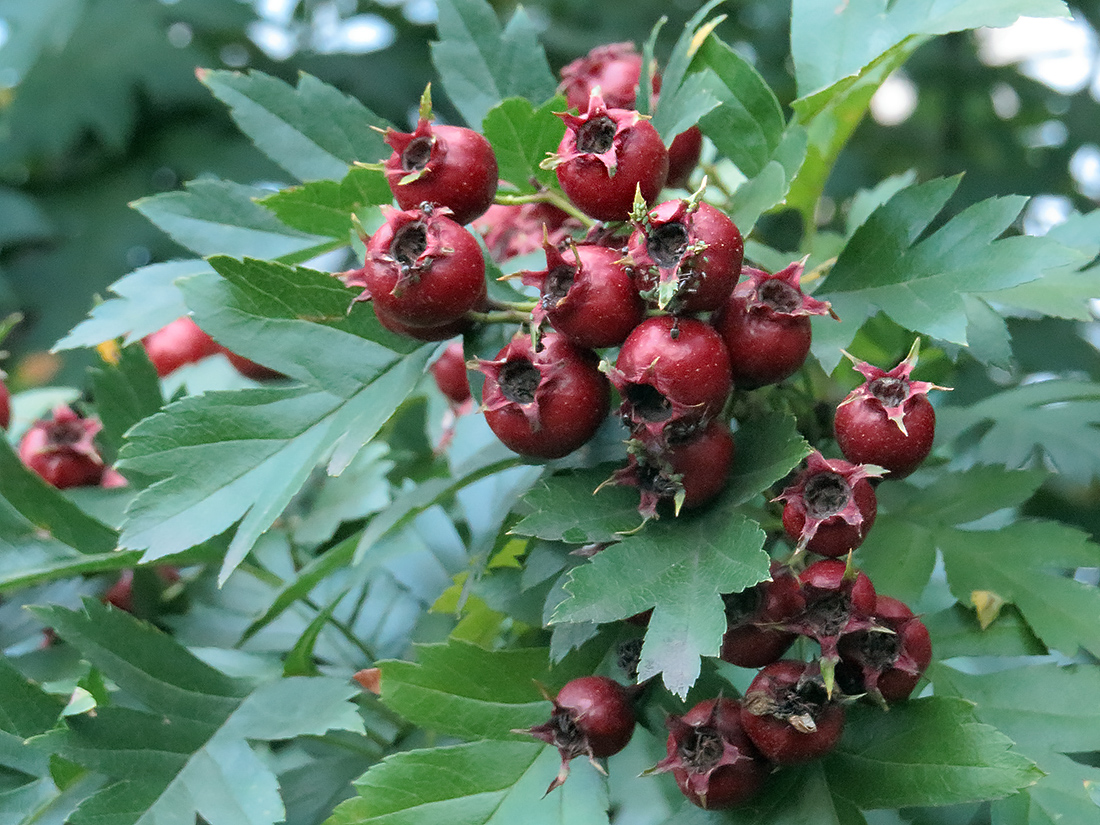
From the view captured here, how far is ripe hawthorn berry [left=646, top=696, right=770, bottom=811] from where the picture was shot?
1.83 feet

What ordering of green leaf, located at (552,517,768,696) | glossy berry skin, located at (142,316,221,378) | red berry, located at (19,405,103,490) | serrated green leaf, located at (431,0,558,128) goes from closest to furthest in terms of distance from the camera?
1. green leaf, located at (552,517,768,696)
2. serrated green leaf, located at (431,0,558,128)
3. red berry, located at (19,405,103,490)
4. glossy berry skin, located at (142,316,221,378)

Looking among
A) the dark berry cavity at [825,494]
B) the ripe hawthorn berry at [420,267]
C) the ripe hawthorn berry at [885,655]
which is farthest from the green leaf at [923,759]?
the ripe hawthorn berry at [420,267]

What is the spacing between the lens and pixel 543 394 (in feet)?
1.90

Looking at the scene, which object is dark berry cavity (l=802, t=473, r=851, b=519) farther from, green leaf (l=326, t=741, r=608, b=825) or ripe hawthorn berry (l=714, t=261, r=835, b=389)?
green leaf (l=326, t=741, r=608, b=825)

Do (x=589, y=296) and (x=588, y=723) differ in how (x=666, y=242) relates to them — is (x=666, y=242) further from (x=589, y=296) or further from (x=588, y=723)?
(x=588, y=723)

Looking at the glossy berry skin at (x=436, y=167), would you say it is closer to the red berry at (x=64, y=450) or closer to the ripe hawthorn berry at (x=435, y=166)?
the ripe hawthorn berry at (x=435, y=166)

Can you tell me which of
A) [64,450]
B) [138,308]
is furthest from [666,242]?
[64,450]

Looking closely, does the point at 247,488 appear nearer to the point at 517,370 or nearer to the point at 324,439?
the point at 324,439

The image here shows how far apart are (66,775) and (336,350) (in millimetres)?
356

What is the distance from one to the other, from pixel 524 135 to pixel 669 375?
0.85 feet

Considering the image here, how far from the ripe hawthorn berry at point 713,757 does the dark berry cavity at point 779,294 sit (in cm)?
23

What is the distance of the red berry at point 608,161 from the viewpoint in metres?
0.61

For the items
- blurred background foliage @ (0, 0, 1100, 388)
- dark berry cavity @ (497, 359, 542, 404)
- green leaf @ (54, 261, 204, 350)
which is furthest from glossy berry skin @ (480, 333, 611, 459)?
blurred background foliage @ (0, 0, 1100, 388)

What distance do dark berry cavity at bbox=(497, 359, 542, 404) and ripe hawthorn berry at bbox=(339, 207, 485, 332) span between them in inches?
2.0
